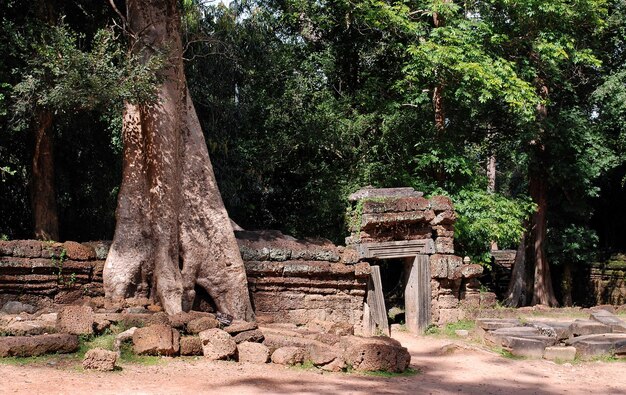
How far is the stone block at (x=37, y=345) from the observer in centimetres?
799

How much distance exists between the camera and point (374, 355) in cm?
912

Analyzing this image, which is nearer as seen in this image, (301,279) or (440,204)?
(301,279)

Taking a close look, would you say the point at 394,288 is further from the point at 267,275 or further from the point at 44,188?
the point at 44,188

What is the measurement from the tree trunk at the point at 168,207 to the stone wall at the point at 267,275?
53 centimetres

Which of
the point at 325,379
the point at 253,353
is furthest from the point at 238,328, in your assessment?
the point at 325,379

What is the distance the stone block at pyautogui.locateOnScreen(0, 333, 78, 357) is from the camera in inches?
314

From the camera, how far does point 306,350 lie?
9.23 meters

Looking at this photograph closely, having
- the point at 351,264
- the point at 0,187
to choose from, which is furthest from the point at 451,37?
the point at 0,187

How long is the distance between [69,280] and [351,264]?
505cm

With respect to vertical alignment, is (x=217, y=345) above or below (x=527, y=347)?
above

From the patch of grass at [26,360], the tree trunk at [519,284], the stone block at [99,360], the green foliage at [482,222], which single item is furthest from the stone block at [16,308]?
the tree trunk at [519,284]

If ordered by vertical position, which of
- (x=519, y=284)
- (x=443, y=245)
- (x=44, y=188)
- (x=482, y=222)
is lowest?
(x=519, y=284)

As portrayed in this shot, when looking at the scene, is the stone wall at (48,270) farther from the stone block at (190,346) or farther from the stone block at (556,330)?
the stone block at (556,330)

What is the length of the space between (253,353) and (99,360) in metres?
1.97
